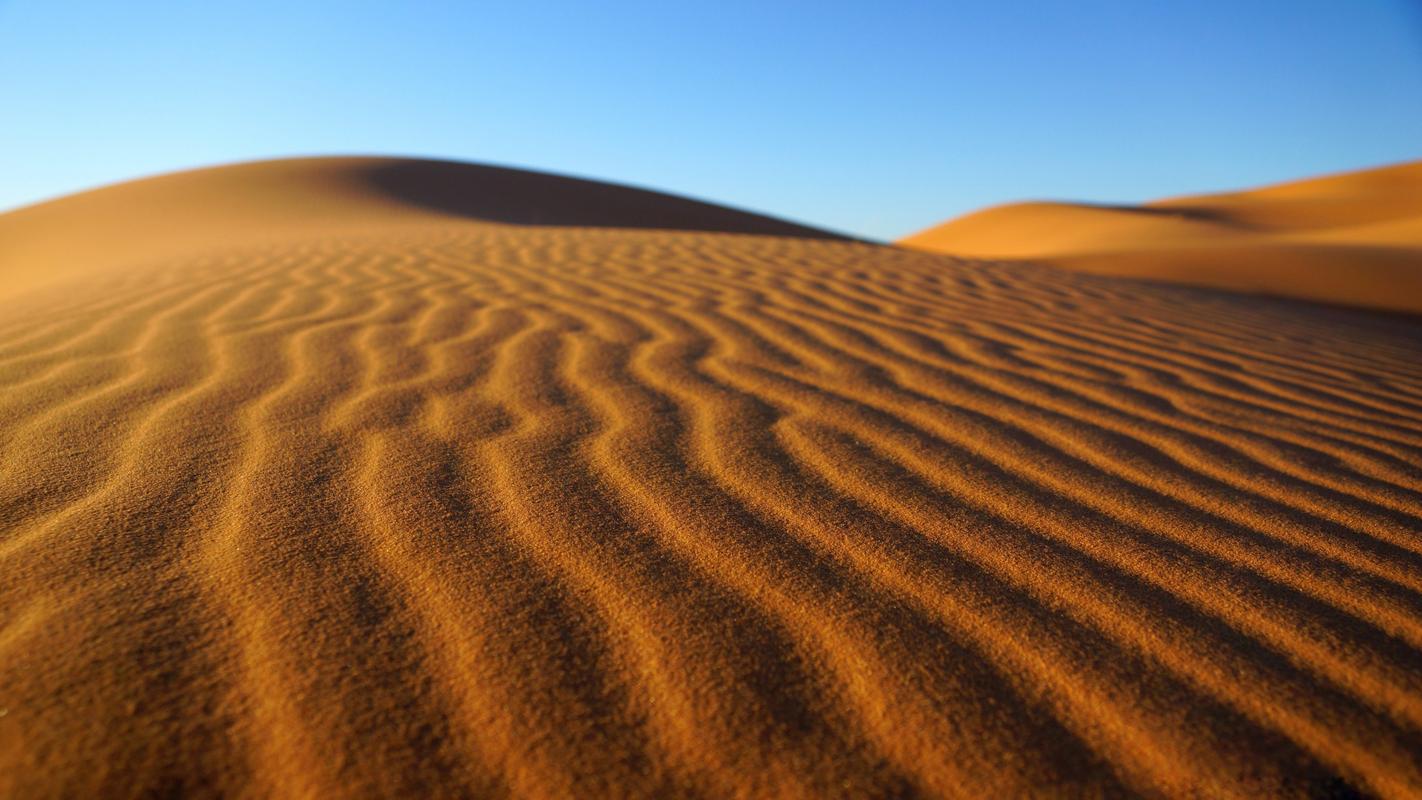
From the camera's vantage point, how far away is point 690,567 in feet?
4.90

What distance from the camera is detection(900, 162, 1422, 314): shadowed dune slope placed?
8406 mm

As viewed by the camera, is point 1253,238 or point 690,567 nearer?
point 690,567

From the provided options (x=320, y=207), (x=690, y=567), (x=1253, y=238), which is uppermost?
(x=690, y=567)

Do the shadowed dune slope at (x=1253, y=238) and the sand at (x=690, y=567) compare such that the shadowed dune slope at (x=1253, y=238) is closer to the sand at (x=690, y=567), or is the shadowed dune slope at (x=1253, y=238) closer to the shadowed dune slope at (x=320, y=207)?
the sand at (x=690, y=567)

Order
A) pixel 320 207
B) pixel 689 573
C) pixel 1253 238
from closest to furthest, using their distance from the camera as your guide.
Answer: pixel 689 573 < pixel 320 207 < pixel 1253 238

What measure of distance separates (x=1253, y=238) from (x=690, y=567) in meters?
19.2

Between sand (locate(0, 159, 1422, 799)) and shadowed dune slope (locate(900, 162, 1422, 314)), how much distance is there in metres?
5.44

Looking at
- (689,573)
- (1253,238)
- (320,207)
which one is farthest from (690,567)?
(1253,238)

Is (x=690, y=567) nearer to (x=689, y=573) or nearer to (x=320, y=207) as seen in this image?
(x=689, y=573)

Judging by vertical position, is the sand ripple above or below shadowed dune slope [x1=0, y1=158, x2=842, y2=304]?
above

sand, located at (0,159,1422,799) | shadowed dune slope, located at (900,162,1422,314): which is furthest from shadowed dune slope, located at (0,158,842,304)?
sand, located at (0,159,1422,799)

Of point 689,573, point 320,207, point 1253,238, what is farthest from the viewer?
point 1253,238

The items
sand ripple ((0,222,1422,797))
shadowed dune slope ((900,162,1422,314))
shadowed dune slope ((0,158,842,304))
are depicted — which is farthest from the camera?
shadowed dune slope ((0,158,842,304))

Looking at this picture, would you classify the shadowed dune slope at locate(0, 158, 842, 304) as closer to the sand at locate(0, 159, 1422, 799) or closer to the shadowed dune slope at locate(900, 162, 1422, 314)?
the shadowed dune slope at locate(900, 162, 1422, 314)
